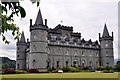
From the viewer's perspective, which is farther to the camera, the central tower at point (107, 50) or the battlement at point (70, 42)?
the central tower at point (107, 50)

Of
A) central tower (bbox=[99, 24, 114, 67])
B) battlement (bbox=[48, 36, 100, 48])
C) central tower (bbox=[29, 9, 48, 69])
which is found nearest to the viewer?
central tower (bbox=[29, 9, 48, 69])

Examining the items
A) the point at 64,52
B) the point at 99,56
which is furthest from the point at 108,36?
the point at 64,52

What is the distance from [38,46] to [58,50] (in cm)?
920

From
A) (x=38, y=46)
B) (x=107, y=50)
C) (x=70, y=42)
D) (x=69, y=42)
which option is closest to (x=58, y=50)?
(x=69, y=42)

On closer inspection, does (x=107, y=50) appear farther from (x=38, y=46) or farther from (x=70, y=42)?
(x=38, y=46)

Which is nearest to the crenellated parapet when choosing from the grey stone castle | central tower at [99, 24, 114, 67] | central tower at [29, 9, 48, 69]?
the grey stone castle

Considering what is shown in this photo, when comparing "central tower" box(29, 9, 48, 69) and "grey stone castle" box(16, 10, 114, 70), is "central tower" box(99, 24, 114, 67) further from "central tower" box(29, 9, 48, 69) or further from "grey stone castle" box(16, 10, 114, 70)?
"central tower" box(29, 9, 48, 69)

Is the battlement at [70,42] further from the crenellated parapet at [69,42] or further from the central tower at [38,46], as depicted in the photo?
the central tower at [38,46]

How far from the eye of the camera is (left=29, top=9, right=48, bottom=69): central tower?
150 feet

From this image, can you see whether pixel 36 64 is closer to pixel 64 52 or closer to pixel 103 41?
pixel 64 52

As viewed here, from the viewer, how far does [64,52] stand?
54594 mm

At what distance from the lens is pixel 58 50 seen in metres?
53.6

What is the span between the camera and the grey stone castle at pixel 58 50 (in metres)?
46.5

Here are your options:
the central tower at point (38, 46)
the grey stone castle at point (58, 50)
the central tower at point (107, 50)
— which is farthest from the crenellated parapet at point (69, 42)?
the central tower at point (38, 46)
